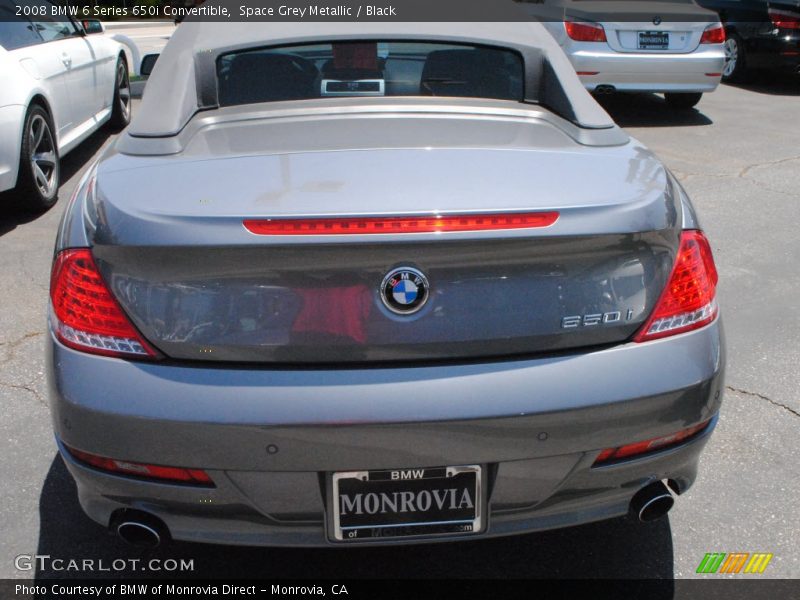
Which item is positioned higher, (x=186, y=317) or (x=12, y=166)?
(x=186, y=317)

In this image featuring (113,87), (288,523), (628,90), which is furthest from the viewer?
(628,90)

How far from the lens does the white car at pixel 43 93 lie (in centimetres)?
577

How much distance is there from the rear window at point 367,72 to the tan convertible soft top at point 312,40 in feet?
0.12

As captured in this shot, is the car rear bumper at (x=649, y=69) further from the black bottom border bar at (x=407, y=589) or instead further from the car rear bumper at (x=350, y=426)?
the car rear bumper at (x=350, y=426)

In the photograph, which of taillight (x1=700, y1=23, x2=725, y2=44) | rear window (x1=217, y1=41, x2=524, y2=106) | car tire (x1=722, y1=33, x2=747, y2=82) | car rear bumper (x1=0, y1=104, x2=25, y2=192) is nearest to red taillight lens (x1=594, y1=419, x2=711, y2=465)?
rear window (x1=217, y1=41, x2=524, y2=106)

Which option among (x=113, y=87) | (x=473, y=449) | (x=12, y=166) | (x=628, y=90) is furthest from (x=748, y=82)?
(x=473, y=449)

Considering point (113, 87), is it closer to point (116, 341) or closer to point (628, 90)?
point (628, 90)

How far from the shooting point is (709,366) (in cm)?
229

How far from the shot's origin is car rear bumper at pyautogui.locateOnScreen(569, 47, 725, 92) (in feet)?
30.3

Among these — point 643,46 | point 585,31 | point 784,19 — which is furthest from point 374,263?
point 784,19

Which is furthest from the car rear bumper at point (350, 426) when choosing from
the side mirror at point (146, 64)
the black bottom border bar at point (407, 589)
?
the side mirror at point (146, 64)

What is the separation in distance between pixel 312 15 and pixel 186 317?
192 cm

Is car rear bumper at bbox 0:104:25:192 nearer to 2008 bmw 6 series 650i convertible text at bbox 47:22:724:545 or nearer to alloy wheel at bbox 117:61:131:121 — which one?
alloy wheel at bbox 117:61:131:121

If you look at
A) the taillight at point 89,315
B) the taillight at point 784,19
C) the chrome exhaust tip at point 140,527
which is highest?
the taillight at point 89,315
